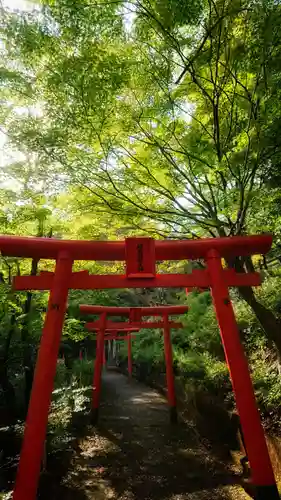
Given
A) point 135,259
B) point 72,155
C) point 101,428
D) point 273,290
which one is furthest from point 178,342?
point 72,155

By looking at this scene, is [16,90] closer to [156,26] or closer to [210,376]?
[156,26]

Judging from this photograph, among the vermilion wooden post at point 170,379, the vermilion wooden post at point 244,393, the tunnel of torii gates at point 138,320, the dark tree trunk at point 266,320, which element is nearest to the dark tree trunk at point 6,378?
the tunnel of torii gates at point 138,320

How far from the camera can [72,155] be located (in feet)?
14.9

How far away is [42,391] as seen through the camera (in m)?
3.67

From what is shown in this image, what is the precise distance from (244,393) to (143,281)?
6.57 ft

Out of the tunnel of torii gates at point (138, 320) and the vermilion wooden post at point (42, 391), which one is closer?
the vermilion wooden post at point (42, 391)

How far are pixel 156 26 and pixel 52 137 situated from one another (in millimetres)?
2007

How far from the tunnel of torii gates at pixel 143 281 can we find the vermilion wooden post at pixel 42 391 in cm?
1

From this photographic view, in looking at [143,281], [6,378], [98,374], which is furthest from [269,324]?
[6,378]

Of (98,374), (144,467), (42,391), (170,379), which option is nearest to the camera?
(42,391)

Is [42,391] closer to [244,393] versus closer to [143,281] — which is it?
[143,281]

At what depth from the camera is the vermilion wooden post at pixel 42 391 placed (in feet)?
10.8

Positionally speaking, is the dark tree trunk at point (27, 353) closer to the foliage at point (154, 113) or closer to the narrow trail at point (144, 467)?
the narrow trail at point (144, 467)

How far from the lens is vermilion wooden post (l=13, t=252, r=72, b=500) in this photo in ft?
10.8
